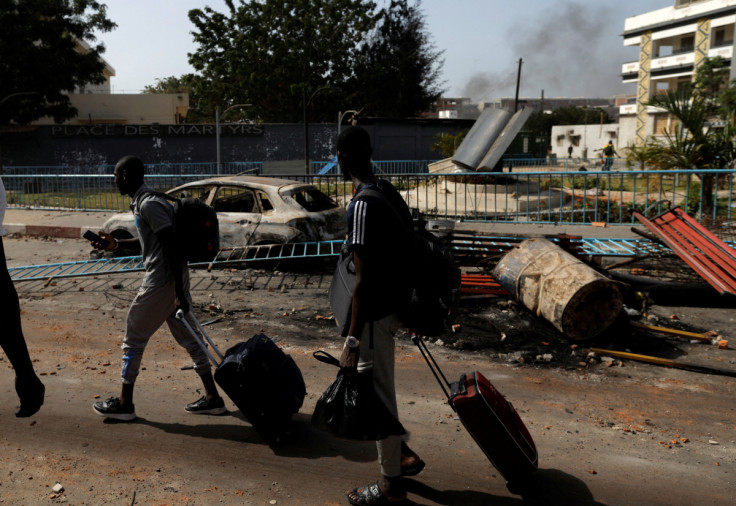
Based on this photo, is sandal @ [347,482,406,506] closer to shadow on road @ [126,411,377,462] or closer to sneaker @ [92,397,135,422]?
shadow on road @ [126,411,377,462]

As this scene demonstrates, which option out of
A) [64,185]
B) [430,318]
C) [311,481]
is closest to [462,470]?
[311,481]

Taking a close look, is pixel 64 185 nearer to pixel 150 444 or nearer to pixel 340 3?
pixel 150 444

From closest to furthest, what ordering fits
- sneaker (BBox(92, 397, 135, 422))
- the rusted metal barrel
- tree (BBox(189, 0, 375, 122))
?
sneaker (BBox(92, 397, 135, 422)), the rusted metal barrel, tree (BBox(189, 0, 375, 122))

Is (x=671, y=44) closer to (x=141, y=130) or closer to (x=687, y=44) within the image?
(x=687, y=44)

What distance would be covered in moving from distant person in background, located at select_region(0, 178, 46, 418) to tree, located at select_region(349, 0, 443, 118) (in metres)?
43.7

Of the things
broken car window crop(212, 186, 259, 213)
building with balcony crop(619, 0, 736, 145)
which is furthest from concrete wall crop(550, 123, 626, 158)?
broken car window crop(212, 186, 259, 213)

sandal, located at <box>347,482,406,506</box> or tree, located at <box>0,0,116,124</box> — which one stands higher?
tree, located at <box>0,0,116,124</box>

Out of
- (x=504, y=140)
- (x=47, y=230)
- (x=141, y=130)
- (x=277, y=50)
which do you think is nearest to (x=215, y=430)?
(x=47, y=230)

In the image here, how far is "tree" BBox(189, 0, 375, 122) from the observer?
43.4 metres

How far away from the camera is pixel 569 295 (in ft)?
19.8

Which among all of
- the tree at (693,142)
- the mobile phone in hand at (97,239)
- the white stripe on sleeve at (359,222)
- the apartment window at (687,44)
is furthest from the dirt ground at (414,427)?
the apartment window at (687,44)

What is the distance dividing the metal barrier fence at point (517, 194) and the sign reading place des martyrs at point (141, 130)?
15239mm

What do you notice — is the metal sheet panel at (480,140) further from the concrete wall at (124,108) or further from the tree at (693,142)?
the concrete wall at (124,108)

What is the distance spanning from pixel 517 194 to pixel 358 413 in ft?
34.2
